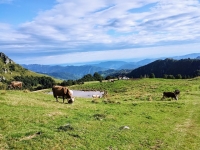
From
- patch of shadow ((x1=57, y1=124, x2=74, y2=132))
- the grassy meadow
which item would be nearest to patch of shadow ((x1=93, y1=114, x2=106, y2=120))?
the grassy meadow

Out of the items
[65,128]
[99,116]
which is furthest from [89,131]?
[99,116]

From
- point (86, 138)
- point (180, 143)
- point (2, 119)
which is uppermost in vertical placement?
point (2, 119)

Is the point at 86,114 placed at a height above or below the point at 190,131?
above

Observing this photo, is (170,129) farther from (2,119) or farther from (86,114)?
(2,119)

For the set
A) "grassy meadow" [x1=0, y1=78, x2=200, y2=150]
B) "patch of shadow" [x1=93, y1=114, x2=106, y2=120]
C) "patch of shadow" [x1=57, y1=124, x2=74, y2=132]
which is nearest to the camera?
"grassy meadow" [x1=0, y1=78, x2=200, y2=150]

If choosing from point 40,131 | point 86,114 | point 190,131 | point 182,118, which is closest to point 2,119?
point 40,131

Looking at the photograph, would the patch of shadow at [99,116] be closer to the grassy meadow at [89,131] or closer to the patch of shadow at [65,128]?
the grassy meadow at [89,131]

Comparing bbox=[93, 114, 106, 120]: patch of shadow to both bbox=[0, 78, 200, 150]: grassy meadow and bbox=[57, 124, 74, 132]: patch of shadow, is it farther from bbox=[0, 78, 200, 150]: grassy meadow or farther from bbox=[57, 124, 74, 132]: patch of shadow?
bbox=[57, 124, 74, 132]: patch of shadow

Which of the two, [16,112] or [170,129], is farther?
[170,129]

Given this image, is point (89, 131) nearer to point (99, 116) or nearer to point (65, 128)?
point (65, 128)

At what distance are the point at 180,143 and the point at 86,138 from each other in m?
7.89

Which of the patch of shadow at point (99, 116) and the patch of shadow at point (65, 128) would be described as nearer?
the patch of shadow at point (65, 128)

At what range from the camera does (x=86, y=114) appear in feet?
75.0

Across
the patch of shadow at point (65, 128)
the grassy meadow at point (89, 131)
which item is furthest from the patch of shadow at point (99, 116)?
the patch of shadow at point (65, 128)
